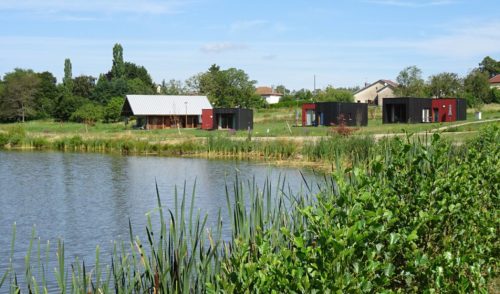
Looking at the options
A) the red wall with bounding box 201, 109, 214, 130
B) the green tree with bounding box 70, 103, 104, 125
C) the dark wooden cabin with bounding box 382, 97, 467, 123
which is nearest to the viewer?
the dark wooden cabin with bounding box 382, 97, 467, 123

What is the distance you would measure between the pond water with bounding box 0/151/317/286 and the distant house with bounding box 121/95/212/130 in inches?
773

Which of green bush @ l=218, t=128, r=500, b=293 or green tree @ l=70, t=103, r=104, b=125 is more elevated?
green tree @ l=70, t=103, r=104, b=125

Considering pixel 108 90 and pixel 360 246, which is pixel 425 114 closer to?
pixel 108 90

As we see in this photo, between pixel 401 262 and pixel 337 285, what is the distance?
2024mm

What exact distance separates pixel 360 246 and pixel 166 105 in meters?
49.2

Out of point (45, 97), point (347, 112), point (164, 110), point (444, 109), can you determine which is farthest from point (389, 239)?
point (45, 97)

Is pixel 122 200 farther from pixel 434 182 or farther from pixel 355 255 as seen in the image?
pixel 355 255

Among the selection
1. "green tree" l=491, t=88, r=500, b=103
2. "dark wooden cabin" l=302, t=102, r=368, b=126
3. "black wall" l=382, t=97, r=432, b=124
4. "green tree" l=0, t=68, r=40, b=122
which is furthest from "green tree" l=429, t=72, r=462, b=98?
"green tree" l=0, t=68, r=40, b=122

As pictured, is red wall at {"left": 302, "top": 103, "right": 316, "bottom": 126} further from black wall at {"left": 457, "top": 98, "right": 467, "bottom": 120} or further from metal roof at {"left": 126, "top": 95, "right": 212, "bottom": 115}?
black wall at {"left": 457, "top": 98, "right": 467, "bottom": 120}

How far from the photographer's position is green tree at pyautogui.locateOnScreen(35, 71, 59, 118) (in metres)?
70.6

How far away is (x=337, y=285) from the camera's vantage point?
3682 mm

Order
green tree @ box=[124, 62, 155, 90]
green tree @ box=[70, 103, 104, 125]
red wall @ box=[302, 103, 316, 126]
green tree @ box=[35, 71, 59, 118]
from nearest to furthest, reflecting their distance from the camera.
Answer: red wall @ box=[302, 103, 316, 126] < green tree @ box=[70, 103, 104, 125] < green tree @ box=[35, 71, 59, 118] < green tree @ box=[124, 62, 155, 90]

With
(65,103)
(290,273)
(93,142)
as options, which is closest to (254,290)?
(290,273)

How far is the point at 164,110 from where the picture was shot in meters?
51.8
